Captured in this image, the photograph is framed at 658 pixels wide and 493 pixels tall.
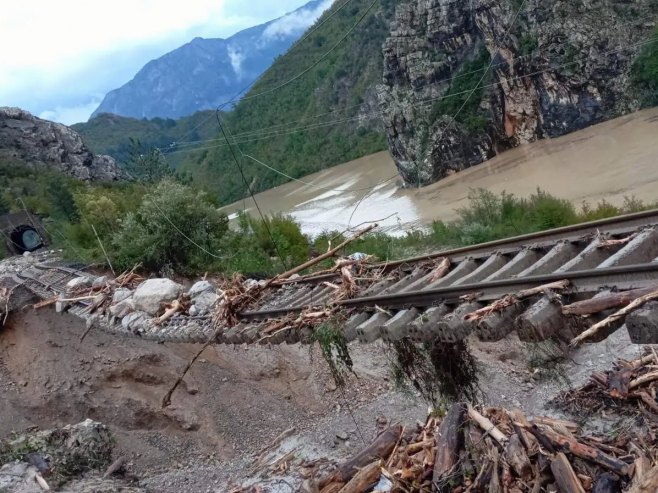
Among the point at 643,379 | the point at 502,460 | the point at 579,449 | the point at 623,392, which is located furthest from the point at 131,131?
the point at 579,449

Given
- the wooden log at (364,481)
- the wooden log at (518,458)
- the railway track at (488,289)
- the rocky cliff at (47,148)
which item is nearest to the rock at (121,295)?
the railway track at (488,289)

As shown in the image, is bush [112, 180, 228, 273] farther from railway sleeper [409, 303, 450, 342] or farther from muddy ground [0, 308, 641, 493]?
railway sleeper [409, 303, 450, 342]

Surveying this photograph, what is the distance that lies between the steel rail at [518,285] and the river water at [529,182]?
24043mm

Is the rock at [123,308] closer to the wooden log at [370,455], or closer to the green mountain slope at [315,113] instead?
the wooden log at [370,455]

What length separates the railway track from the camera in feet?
11.0

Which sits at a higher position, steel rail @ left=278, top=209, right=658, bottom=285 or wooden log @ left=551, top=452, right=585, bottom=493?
steel rail @ left=278, top=209, right=658, bottom=285

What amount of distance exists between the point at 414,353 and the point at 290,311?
4.83 feet

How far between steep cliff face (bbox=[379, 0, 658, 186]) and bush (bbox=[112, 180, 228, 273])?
30.8 metres

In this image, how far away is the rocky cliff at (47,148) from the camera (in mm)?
56469

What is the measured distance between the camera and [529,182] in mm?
41094

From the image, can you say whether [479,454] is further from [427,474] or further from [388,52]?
[388,52]

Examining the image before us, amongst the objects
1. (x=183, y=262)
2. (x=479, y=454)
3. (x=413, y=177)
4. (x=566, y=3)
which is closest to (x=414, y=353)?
(x=479, y=454)

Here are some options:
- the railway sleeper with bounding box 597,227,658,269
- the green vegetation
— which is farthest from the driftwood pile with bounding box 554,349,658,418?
the green vegetation

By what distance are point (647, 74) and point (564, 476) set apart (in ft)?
166
